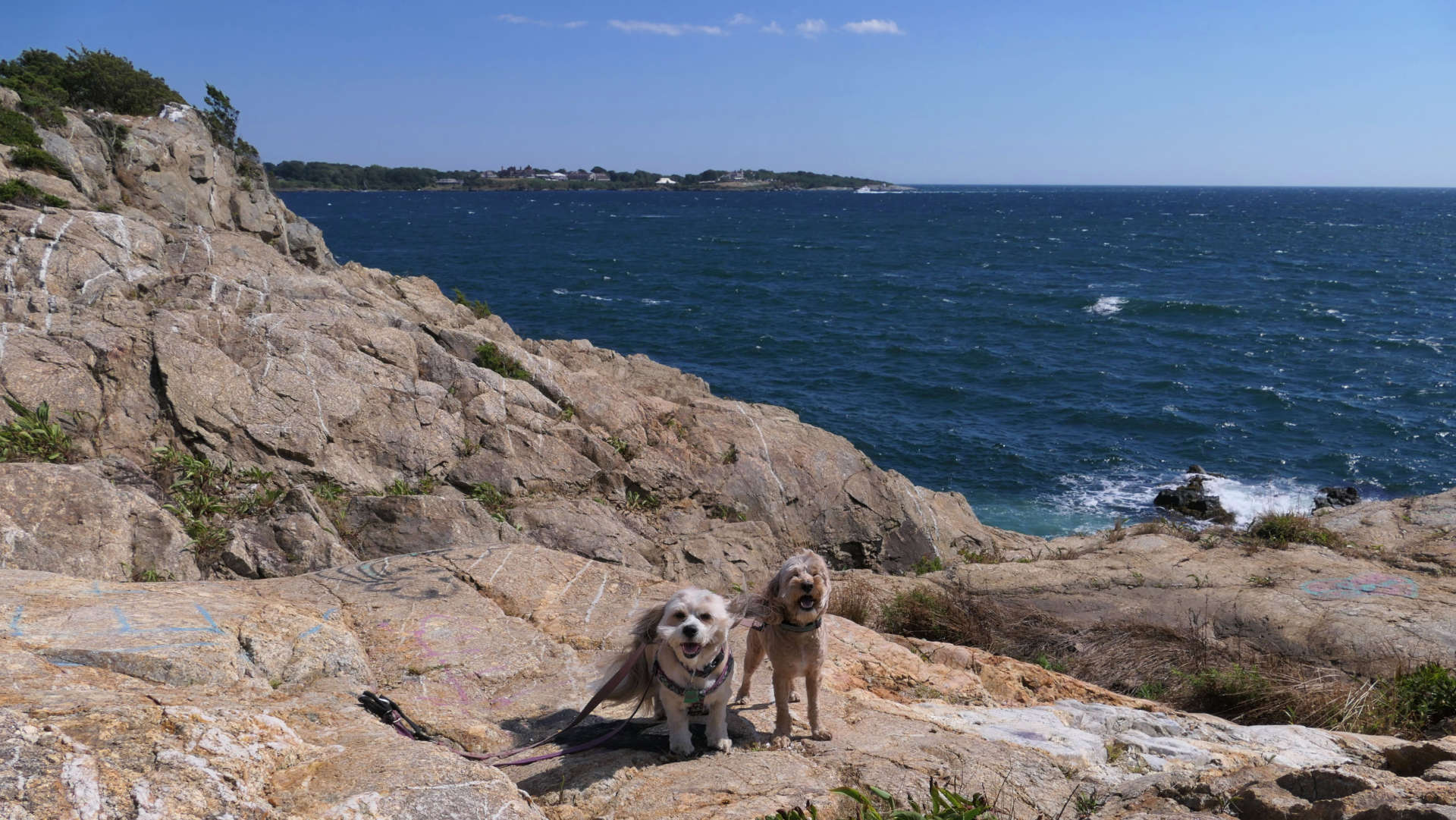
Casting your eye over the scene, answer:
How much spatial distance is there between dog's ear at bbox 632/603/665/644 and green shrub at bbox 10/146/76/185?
54.2 feet

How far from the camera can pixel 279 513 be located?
373 inches

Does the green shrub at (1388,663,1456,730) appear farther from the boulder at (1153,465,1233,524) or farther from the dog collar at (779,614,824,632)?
the boulder at (1153,465,1233,524)

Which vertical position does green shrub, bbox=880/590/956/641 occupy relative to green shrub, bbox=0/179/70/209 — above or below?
below

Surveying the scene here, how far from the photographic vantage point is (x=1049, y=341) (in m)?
42.3

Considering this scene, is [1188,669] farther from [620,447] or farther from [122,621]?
[122,621]

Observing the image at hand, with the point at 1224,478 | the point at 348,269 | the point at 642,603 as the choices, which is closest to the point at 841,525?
the point at 642,603

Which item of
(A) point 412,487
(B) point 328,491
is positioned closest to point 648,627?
(B) point 328,491

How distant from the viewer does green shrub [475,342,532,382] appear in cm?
1442

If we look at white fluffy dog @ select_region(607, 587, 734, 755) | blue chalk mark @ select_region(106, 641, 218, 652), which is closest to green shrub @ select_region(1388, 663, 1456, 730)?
white fluffy dog @ select_region(607, 587, 734, 755)

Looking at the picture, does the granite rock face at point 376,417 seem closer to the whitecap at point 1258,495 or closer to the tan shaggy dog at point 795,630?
the tan shaggy dog at point 795,630

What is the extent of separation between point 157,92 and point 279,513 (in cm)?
1966

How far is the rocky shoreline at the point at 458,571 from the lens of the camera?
4109mm

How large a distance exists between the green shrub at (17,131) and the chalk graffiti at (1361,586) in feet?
70.5

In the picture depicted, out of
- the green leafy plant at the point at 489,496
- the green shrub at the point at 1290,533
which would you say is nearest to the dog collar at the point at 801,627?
the green leafy plant at the point at 489,496
